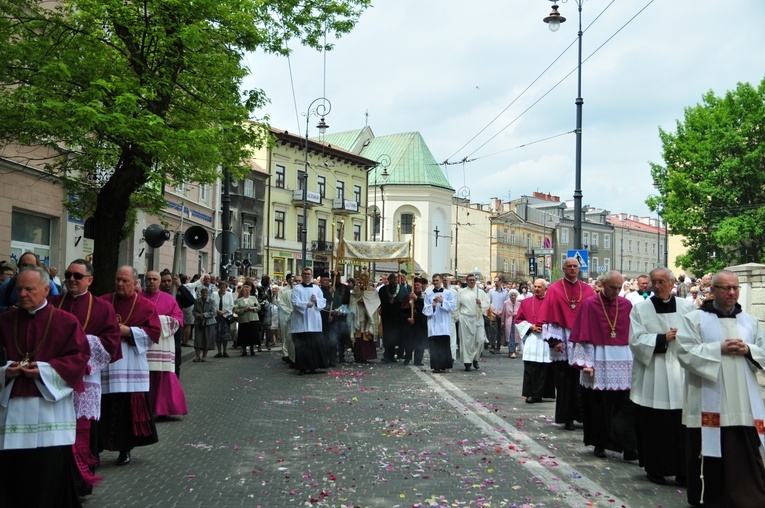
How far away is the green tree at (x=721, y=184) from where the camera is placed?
1697 inches

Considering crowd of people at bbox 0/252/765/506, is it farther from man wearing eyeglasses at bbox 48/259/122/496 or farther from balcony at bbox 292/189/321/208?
balcony at bbox 292/189/321/208

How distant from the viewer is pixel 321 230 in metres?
60.4

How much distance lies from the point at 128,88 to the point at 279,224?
4303 cm

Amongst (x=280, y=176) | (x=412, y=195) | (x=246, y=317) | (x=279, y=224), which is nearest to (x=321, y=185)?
(x=280, y=176)

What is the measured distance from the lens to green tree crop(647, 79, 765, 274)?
4309cm

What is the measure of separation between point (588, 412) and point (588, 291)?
2320 millimetres

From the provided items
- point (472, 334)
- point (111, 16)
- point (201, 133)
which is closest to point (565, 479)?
point (201, 133)

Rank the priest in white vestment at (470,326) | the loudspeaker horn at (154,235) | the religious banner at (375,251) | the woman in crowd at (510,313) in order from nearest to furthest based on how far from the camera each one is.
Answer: the loudspeaker horn at (154,235), the priest in white vestment at (470,326), the religious banner at (375,251), the woman in crowd at (510,313)

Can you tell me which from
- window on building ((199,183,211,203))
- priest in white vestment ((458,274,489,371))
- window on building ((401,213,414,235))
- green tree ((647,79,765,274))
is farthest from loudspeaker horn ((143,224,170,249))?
window on building ((401,213,414,235))

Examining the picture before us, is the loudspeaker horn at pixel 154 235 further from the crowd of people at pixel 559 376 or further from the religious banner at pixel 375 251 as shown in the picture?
the religious banner at pixel 375 251

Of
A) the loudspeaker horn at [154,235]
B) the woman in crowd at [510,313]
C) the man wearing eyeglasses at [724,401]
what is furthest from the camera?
the woman in crowd at [510,313]

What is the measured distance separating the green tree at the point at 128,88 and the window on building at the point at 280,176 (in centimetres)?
4003

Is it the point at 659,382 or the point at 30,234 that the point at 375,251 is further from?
the point at 659,382

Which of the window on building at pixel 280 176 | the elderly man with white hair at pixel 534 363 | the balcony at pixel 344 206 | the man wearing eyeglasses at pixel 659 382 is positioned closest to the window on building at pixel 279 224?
the window on building at pixel 280 176
